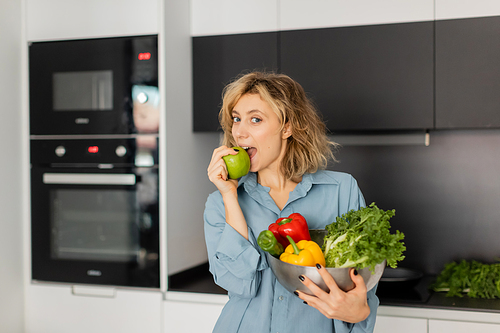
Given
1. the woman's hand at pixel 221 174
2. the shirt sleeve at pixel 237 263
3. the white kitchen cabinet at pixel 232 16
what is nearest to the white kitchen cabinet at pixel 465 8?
the white kitchen cabinet at pixel 232 16

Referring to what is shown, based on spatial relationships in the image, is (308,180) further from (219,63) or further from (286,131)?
(219,63)

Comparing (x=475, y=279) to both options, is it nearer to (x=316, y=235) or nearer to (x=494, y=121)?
(x=494, y=121)

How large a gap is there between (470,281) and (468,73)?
87 cm

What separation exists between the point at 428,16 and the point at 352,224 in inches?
47.8

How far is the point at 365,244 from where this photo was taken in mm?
968

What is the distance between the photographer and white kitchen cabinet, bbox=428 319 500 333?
166 cm

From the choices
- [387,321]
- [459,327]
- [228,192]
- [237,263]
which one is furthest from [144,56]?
[459,327]

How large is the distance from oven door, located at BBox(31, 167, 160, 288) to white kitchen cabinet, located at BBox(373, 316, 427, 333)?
953 millimetres

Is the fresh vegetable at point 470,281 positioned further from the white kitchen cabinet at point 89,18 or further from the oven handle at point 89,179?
the white kitchen cabinet at point 89,18

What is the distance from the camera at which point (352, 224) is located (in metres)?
1.09

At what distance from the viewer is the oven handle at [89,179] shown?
6.52 feet

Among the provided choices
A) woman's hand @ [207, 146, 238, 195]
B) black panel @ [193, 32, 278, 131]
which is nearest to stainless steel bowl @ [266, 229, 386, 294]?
woman's hand @ [207, 146, 238, 195]

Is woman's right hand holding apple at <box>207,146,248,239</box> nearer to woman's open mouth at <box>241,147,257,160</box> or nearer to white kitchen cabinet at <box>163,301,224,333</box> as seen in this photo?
woman's open mouth at <box>241,147,257,160</box>

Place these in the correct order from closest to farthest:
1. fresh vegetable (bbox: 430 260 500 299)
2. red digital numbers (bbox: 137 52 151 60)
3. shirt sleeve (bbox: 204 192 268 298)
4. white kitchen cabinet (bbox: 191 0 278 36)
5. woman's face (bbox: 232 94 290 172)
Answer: shirt sleeve (bbox: 204 192 268 298), woman's face (bbox: 232 94 290 172), fresh vegetable (bbox: 430 260 500 299), red digital numbers (bbox: 137 52 151 60), white kitchen cabinet (bbox: 191 0 278 36)
